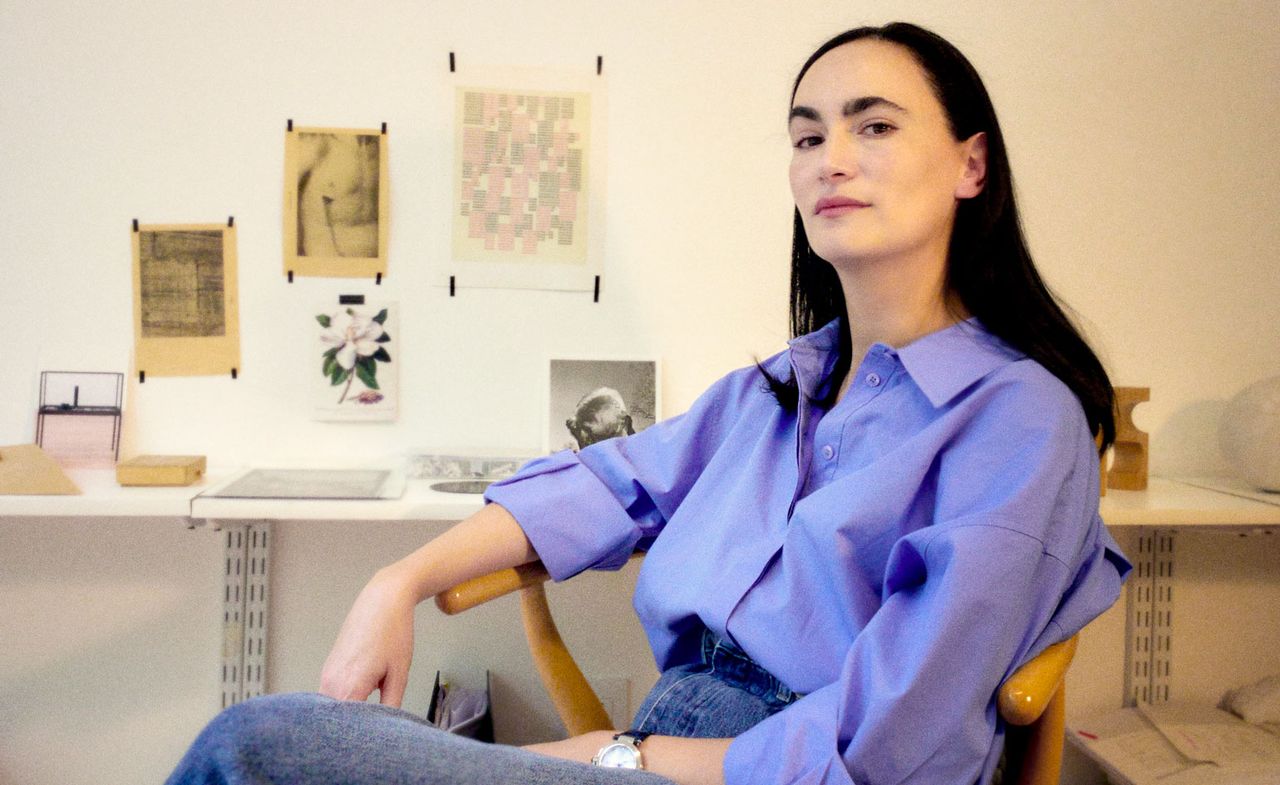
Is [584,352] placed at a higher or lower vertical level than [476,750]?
higher

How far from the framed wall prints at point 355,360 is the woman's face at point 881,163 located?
924mm

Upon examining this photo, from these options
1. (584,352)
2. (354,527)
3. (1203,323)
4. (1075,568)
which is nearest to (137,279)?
(354,527)

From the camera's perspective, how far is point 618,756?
815 mm

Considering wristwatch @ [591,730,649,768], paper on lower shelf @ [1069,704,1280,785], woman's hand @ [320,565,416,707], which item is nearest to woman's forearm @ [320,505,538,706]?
woman's hand @ [320,565,416,707]

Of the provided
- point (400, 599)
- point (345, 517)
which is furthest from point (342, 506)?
point (400, 599)

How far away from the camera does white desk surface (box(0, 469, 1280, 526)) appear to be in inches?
52.9

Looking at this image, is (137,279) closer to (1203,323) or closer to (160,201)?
(160,201)

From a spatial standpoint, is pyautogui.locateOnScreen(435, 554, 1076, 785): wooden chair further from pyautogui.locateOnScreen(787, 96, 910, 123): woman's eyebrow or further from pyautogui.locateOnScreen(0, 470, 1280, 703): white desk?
pyautogui.locateOnScreen(787, 96, 910, 123): woman's eyebrow

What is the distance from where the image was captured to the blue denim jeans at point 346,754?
591 mm

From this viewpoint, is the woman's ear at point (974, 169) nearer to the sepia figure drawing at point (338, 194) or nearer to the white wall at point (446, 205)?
the white wall at point (446, 205)

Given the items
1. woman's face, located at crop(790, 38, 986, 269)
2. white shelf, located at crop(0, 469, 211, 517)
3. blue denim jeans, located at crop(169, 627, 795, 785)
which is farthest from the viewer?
white shelf, located at crop(0, 469, 211, 517)

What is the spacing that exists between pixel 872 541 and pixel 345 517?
30.8 inches

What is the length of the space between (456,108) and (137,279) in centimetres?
60

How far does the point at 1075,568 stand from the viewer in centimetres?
81
